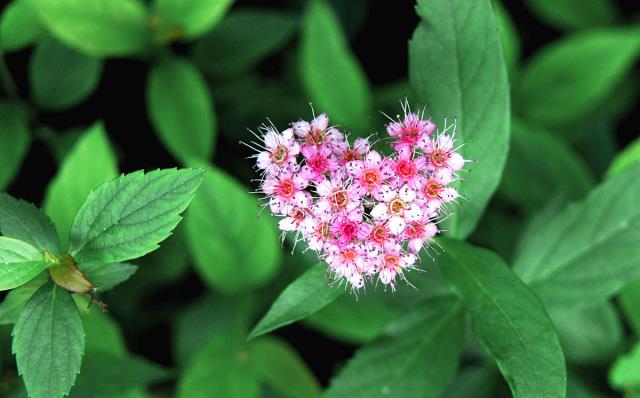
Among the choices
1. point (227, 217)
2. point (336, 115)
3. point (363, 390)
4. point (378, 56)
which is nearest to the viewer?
point (363, 390)

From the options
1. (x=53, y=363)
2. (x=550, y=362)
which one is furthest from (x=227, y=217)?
(x=550, y=362)

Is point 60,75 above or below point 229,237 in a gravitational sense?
above

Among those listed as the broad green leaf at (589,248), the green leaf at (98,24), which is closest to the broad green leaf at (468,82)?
the broad green leaf at (589,248)

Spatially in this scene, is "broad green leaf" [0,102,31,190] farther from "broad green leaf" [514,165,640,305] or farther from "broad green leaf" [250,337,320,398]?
"broad green leaf" [514,165,640,305]

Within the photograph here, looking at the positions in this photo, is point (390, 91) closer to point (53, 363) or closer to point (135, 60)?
point (135, 60)

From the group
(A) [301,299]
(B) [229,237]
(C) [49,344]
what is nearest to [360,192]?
(A) [301,299]

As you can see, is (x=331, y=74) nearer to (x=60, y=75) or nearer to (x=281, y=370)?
(x=60, y=75)
